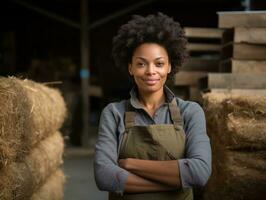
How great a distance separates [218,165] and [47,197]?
1.67 meters

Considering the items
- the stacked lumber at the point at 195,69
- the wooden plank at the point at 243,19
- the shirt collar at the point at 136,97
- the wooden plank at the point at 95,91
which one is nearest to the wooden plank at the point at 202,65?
the stacked lumber at the point at 195,69

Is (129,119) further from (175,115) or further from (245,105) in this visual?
(245,105)

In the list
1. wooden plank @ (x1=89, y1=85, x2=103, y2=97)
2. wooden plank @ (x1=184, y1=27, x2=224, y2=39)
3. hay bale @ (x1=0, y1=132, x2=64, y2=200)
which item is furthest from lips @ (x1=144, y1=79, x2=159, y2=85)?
wooden plank @ (x1=89, y1=85, x2=103, y2=97)

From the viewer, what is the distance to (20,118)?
384cm

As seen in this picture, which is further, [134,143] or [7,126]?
[7,126]

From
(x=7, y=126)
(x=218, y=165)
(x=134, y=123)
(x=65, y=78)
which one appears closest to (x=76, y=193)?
(x=218, y=165)

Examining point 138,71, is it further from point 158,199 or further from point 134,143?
point 158,199

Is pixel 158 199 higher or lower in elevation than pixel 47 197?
higher

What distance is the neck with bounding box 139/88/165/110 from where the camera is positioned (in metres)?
2.81

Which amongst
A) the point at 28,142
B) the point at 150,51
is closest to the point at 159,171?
the point at 150,51

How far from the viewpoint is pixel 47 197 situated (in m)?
4.92

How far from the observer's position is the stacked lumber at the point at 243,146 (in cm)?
395

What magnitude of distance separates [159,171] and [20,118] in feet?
5.22

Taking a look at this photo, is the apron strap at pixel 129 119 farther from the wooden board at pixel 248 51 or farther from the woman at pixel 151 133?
the wooden board at pixel 248 51
